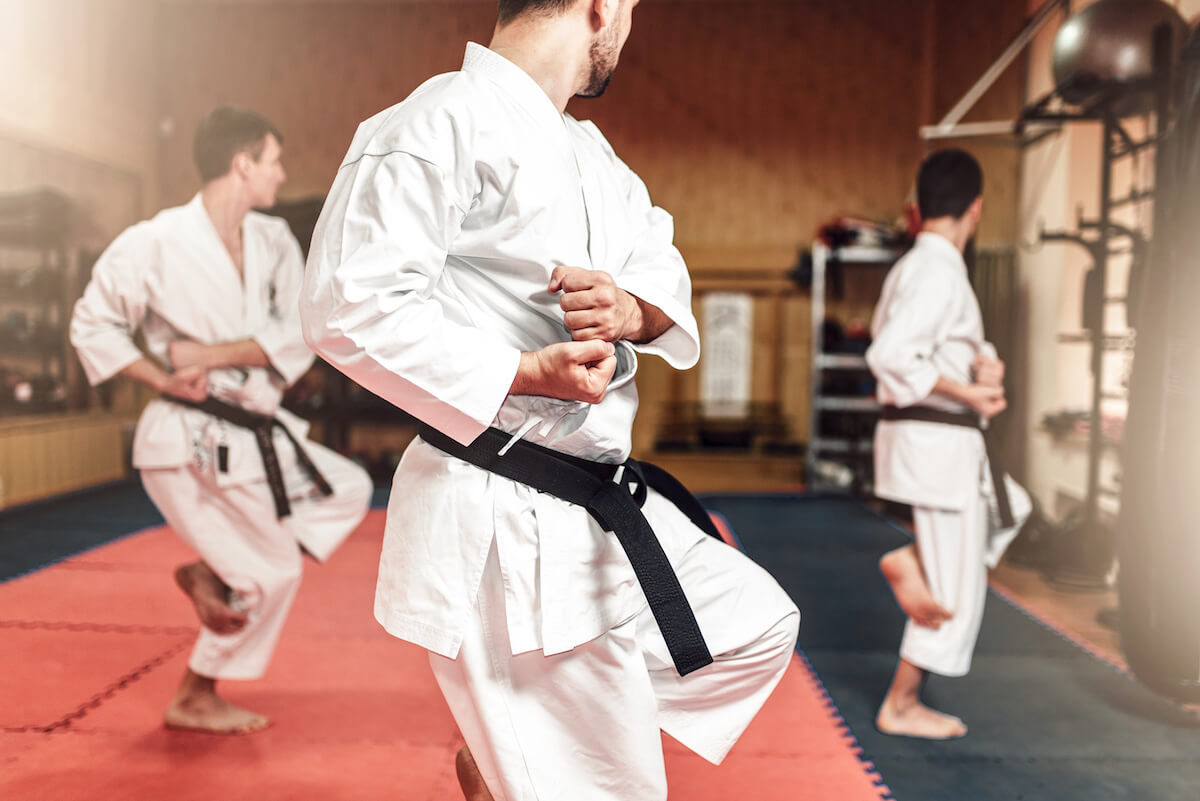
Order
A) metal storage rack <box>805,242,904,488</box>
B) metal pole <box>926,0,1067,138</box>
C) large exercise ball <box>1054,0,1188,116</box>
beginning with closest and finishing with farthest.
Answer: large exercise ball <box>1054,0,1188,116</box>, metal pole <box>926,0,1067,138</box>, metal storage rack <box>805,242,904,488</box>

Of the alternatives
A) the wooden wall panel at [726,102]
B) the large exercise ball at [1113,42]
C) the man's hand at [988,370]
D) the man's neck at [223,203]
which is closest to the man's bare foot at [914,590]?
the man's hand at [988,370]

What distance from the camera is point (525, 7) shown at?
1.27m

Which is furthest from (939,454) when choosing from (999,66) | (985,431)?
(999,66)

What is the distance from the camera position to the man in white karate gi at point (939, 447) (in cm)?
239

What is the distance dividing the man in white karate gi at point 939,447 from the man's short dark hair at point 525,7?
1469 mm

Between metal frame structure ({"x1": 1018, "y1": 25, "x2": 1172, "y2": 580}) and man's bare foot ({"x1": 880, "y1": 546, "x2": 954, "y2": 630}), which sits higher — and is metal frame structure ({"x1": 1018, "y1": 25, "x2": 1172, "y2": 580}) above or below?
above

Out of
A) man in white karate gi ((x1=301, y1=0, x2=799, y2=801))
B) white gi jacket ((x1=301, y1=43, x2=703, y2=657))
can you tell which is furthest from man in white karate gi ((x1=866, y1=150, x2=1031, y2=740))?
white gi jacket ((x1=301, y1=43, x2=703, y2=657))

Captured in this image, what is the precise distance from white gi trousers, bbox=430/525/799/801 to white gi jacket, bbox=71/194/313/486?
4.44 ft

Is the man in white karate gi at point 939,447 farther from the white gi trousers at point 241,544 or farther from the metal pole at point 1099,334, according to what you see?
the metal pole at point 1099,334

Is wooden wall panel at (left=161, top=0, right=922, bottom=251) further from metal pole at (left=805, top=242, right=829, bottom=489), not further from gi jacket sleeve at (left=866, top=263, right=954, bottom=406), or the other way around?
gi jacket sleeve at (left=866, top=263, right=954, bottom=406)

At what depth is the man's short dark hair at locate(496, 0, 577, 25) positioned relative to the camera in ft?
4.14

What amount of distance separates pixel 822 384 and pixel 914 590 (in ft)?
14.6

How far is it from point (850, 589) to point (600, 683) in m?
2.98

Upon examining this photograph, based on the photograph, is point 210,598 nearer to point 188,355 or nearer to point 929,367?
point 188,355
